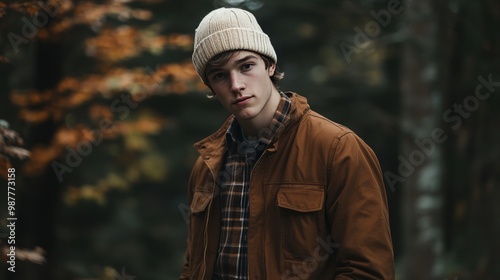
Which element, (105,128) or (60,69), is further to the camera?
(105,128)

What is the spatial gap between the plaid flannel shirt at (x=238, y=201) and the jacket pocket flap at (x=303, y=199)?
0.25m

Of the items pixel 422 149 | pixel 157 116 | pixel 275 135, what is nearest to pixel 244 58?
pixel 275 135

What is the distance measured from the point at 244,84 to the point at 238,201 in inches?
20.1

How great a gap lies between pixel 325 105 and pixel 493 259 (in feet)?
17.4

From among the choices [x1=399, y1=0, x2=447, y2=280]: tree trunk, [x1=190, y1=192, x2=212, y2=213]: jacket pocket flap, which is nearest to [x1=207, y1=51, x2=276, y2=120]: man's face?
[x1=190, y1=192, x2=212, y2=213]: jacket pocket flap

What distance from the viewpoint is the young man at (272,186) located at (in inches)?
113

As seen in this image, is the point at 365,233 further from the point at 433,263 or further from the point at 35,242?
the point at 433,263

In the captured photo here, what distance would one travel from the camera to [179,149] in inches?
560

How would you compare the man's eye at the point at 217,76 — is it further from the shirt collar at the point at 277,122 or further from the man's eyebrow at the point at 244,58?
the shirt collar at the point at 277,122

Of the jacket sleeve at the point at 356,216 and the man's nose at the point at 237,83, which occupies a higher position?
the man's nose at the point at 237,83

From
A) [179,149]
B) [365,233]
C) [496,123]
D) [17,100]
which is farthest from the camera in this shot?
[179,149]

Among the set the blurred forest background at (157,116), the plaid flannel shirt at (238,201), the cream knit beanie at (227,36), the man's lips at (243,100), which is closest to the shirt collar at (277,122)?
→ the plaid flannel shirt at (238,201)

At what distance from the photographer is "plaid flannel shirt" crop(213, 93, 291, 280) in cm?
308

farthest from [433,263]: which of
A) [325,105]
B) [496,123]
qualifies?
[325,105]
